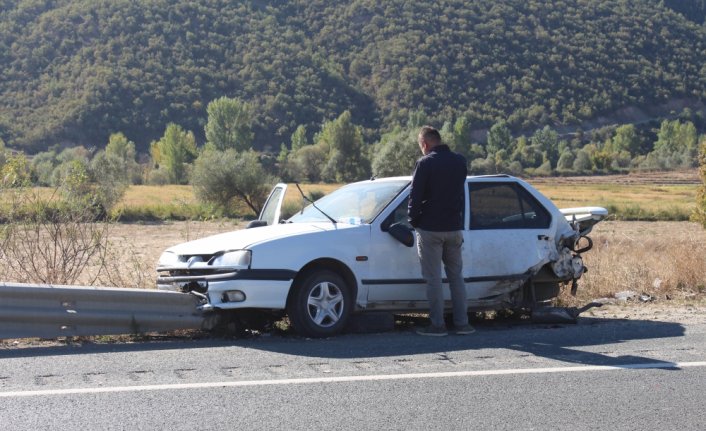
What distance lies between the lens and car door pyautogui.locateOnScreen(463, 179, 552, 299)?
381 inches

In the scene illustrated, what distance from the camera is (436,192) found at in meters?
8.84

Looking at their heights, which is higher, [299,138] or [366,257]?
[299,138]

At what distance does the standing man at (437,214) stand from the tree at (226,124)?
92.0 metres

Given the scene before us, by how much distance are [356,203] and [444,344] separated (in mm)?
2106

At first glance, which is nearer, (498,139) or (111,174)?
(111,174)

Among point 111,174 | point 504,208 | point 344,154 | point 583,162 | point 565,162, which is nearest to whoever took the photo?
point 504,208

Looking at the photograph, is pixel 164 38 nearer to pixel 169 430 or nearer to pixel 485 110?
pixel 485 110

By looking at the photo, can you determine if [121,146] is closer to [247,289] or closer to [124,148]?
[124,148]

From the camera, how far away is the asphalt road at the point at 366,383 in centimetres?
570

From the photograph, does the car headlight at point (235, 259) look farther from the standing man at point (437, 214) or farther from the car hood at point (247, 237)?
the standing man at point (437, 214)

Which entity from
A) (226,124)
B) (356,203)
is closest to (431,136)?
(356,203)

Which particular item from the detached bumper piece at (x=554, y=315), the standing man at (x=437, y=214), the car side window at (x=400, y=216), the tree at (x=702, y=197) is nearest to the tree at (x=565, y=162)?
the tree at (x=702, y=197)

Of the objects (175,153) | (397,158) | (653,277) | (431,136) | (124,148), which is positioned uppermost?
(124,148)

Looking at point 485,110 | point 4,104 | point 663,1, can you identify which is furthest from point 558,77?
point 4,104
